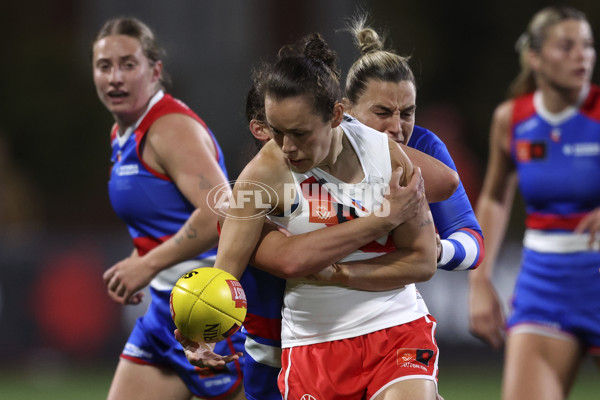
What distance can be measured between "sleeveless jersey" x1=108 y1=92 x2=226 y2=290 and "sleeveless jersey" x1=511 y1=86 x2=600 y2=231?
1.84 metres

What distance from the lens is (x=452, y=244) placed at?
3.68m

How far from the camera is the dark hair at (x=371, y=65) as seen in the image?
3.83m

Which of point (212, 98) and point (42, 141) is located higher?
point (212, 98)

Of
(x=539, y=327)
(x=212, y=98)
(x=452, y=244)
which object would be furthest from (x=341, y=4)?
(x=452, y=244)

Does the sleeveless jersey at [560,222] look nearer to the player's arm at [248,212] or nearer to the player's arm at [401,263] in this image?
the player's arm at [401,263]

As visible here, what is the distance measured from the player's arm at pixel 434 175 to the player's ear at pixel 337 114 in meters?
0.33

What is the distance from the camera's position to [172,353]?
14.5 feet

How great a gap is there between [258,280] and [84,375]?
552cm

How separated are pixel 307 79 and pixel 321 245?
0.56 m

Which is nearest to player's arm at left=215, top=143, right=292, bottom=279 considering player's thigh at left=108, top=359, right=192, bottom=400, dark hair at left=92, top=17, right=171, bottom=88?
player's thigh at left=108, top=359, right=192, bottom=400

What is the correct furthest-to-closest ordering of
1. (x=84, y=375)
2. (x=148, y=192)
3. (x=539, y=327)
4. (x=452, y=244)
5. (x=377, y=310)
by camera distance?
(x=84, y=375) → (x=539, y=327) → (x=148, y=192) → (x=452, y=244) → (x=377, y=310)

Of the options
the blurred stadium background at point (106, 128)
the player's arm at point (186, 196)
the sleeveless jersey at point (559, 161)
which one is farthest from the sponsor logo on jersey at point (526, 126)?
the player's arm at point (186, 196)

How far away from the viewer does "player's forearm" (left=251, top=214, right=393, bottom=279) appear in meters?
3.24

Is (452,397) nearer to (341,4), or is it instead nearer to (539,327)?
(539,327)
